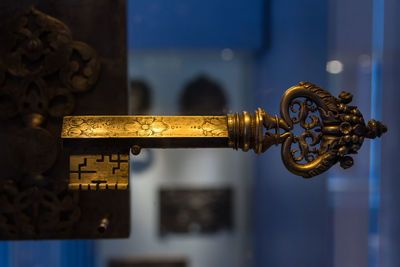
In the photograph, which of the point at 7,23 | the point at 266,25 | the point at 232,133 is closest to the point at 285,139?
the point at 232,133

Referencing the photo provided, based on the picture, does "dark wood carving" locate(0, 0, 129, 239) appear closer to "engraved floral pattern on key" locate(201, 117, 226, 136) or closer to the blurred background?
the blurred background

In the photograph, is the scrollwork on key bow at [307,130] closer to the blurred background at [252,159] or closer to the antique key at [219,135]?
the antique key at [219,135]

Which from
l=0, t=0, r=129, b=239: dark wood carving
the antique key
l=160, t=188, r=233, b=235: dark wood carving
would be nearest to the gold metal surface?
the antique key

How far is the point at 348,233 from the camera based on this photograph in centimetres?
91

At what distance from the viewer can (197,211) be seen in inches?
57.1

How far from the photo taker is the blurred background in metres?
0.89

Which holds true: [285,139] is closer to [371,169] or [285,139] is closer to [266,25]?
[371,169]

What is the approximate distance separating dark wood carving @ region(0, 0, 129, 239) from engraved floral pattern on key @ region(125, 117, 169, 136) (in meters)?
0.20

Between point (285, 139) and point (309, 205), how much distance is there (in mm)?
470

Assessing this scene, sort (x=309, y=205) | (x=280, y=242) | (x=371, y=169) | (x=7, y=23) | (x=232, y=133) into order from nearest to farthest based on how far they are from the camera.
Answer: (x=232, y=133)
(x=7, y=23)
(x=371, y=169)
(x=309, y=205)
(x=280, y=242)

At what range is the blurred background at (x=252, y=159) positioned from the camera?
89cm

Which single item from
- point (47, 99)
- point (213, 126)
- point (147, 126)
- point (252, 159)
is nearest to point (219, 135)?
point (213, 126)

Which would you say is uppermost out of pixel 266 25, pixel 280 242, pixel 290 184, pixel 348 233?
pixel 266 25

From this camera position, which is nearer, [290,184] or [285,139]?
[285,139]
